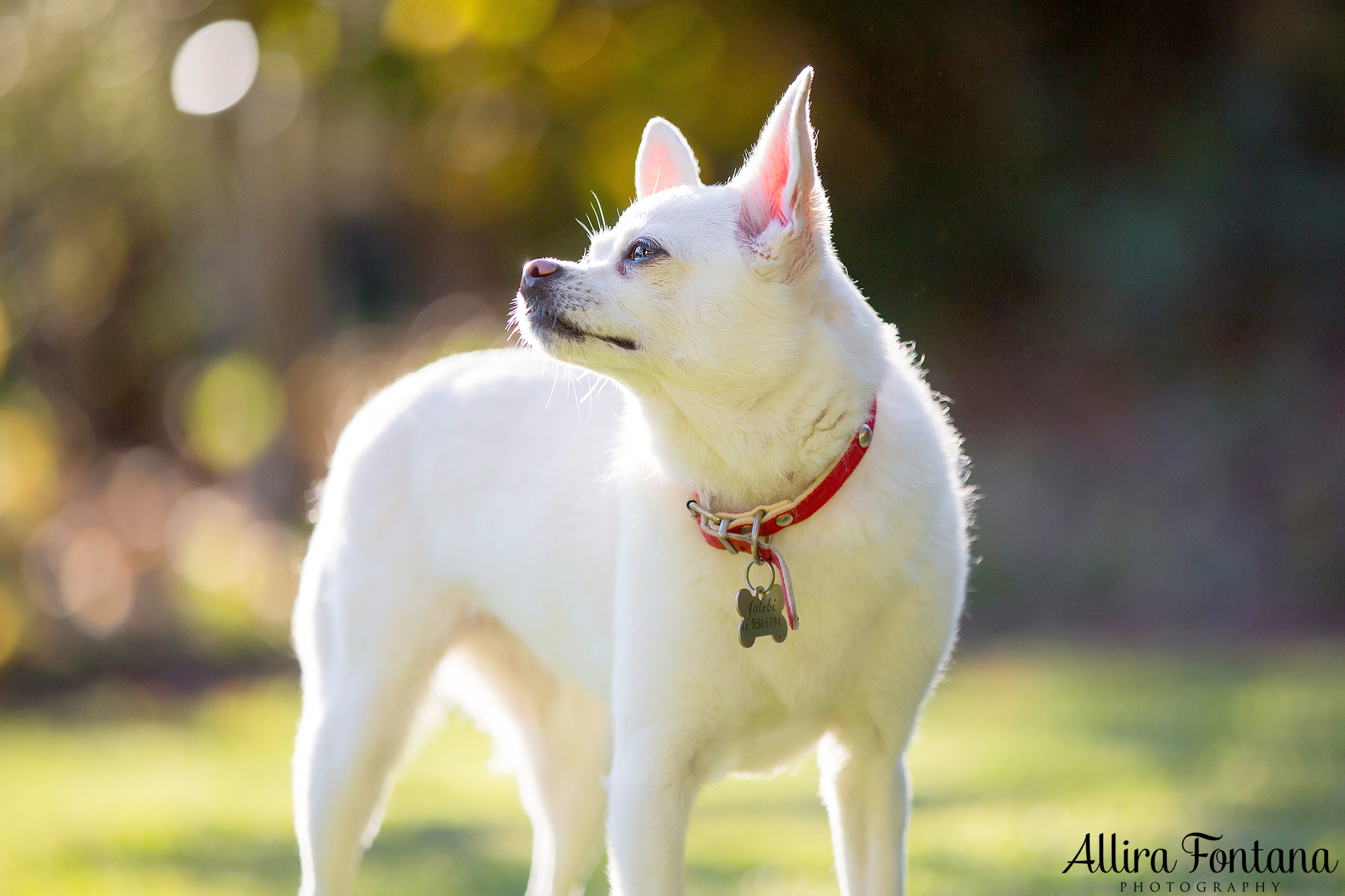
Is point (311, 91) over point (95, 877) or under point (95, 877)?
over

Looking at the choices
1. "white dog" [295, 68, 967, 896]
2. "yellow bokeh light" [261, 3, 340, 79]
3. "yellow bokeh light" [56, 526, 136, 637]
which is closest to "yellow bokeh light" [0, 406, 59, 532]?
"yellow bokeh light" [56, 526, 136, 637]

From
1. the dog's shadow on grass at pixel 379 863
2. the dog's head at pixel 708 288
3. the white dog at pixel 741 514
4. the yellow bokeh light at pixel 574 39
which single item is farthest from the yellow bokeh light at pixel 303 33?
the dog's head at pixel 708 288

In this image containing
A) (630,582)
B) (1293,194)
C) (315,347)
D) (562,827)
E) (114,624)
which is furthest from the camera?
(315,347)

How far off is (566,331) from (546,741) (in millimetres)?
1711

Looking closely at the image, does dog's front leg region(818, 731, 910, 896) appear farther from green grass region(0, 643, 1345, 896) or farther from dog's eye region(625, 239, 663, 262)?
dog's eye region(625, 239, 663, 262)

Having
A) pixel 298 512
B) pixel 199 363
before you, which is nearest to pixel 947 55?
pixel 298 512

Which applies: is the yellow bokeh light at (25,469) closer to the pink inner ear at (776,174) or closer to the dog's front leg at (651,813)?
the dog's front leg at (651,813)

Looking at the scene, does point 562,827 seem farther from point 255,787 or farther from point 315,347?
point 315,347

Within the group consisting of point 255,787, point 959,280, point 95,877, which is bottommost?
point 95,877

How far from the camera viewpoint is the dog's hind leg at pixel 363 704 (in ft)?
12.2

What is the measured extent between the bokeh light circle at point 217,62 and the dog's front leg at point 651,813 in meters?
9.58

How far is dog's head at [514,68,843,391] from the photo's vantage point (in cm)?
286

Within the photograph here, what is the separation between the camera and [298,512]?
11422 mm

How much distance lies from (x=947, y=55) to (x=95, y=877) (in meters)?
7.34
